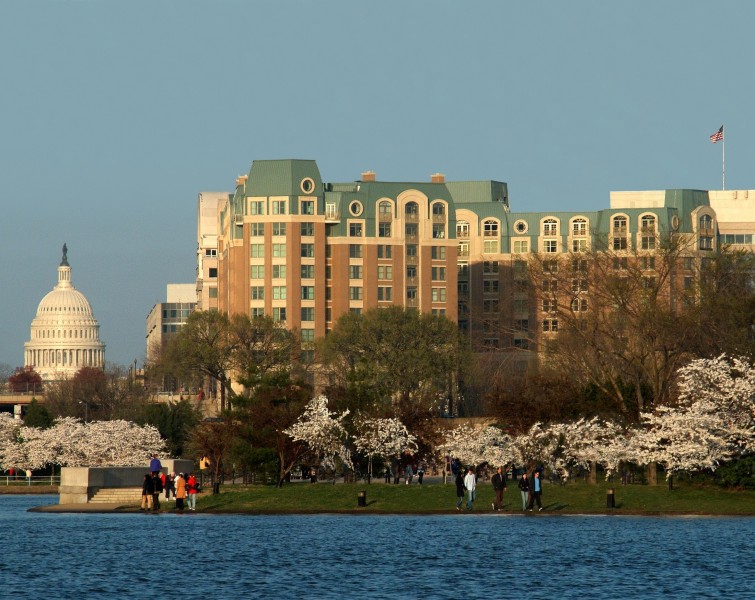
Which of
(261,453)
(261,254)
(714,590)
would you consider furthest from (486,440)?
(261,254)

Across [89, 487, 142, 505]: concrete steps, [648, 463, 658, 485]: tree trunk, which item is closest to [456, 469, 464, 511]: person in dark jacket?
[648, 463, 658, 485]: tree trunk

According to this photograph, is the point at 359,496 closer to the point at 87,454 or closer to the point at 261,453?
the point at 261,453

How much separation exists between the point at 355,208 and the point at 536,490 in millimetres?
125575

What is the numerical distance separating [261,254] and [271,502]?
115091 millimetres

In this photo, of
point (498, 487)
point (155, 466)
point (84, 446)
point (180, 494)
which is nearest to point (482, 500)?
point (498, 487)

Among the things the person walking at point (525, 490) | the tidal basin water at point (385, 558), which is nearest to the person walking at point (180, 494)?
the tidal basin water at point (385, 558)

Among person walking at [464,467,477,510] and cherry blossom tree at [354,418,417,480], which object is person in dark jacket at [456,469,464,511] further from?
cherry blossom tree at [354,418,417,480]

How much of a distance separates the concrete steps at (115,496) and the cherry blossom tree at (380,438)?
41.6 feet

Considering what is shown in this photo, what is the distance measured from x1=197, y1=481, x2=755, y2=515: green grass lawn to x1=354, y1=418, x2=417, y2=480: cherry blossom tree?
11442 mm

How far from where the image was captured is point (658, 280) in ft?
287

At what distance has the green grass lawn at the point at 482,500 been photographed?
67.9 metres

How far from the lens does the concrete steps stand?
8138 centimetres

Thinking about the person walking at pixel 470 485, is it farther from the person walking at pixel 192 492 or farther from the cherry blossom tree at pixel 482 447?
the person walking at pixel 192 492

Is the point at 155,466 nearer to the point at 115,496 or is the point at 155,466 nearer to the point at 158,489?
the point at 158,489
